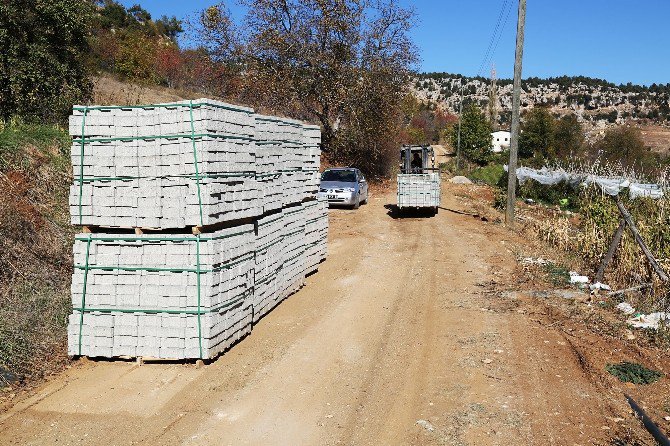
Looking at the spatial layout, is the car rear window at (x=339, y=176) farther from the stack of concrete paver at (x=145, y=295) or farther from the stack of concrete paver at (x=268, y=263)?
the stack of concrete paver at (x=145, y=295)

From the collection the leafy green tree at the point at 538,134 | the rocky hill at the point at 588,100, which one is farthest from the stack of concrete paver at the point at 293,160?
the rocky hill at the point at 588,100

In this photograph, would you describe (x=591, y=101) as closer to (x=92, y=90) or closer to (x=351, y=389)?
(x=92, y=90)

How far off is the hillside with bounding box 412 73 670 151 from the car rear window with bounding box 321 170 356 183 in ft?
345

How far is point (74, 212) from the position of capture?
303 inches

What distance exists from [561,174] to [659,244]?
66.8 ft

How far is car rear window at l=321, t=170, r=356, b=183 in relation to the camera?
2605 centimetres

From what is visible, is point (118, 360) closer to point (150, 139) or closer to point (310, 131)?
point (150, 139)

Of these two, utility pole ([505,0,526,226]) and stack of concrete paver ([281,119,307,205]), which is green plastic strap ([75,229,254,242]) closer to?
stack of concrete paver ([281,119,307,205])

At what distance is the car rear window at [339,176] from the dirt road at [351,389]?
49.5ft

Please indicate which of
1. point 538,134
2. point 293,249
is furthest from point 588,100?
point 293,249

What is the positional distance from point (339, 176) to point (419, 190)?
4600mm

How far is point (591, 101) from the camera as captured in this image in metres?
173

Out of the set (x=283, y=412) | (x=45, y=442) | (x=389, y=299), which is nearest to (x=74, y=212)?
(x=45, y=442)

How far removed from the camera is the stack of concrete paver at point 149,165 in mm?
7488
